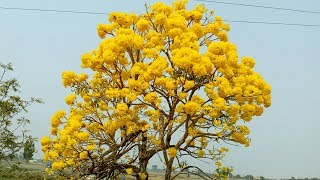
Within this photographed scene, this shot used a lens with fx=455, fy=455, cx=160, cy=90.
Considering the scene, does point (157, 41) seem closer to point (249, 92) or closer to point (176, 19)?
point (176, 19)

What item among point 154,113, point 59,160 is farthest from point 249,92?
point 59,160

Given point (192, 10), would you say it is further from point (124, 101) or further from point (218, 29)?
point (124, 101)

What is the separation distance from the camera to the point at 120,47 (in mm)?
14523

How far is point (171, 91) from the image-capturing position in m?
13.7

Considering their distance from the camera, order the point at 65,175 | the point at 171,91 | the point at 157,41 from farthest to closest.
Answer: the point at 65,175
the point at 157,41
the point at 171,91

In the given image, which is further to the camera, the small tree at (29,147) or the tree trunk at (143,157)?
the small tree at (29,147)

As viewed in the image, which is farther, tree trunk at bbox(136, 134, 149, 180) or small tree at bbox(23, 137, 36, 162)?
small tree at bbox(23, 137, 36, 162)

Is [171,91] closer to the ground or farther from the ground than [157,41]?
closer to the ground

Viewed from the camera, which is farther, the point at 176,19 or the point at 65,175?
the point at 65,175

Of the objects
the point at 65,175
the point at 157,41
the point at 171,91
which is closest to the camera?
the point at 171,91

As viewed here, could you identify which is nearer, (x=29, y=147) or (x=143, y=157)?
(x=143, y=157)

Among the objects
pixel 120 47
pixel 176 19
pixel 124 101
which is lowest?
pixel 124 101

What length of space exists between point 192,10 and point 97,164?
6.04 meters

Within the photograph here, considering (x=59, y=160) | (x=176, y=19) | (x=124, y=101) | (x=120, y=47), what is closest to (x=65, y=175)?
(x=59, y=160)
